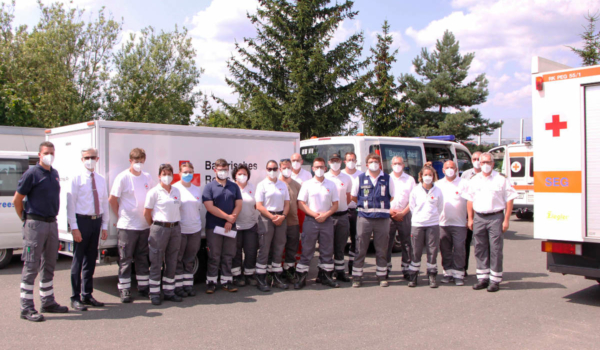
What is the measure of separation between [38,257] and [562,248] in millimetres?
6622

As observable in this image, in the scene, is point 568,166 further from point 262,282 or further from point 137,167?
point 137,167

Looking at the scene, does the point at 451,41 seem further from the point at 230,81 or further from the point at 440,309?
the point at 440,309

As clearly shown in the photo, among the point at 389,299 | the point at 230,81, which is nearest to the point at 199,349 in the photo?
the point at 389,299

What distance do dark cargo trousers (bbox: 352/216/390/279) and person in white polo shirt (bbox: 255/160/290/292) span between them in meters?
1.17

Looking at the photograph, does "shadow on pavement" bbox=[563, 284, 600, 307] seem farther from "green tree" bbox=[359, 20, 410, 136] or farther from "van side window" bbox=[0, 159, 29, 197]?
"green tree" bbox=[359, 20, 410, 136]

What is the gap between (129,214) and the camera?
20.6 feet

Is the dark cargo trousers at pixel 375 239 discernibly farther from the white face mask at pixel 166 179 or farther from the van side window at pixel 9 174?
the van side window at pixel 9 174

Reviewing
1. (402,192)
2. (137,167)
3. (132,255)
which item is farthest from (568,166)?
(132,255)

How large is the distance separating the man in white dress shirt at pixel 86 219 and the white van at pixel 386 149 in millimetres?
5038

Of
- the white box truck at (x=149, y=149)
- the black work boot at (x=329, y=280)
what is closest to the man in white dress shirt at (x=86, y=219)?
the white box truck at (x=149, y=149)

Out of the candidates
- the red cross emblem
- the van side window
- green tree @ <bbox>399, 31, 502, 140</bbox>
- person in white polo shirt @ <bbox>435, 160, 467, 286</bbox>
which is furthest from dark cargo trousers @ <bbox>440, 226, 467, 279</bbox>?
green tree @ <bbox>399, 31, 502, 140</bbox>

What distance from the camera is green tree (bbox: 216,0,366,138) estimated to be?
19203 mm

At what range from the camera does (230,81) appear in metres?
20.5

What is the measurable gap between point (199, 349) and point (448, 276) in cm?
448
